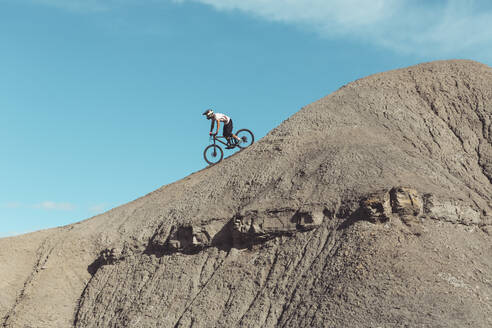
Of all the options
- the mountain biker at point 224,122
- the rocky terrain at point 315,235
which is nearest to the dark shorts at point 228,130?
the mountain biker at point 224,122

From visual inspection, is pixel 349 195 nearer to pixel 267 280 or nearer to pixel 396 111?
pixel 267 280

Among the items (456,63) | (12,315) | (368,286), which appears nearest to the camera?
(368,286)

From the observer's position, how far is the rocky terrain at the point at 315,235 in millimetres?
19688

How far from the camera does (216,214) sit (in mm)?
25172

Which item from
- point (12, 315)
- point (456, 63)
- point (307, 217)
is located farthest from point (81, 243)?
point (456, 63)

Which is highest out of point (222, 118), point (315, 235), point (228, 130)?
point (222, 118)

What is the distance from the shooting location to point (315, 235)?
22.0m

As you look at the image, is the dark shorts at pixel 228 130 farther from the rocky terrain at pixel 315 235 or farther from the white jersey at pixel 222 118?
the rocky terrain at pixel 315 235

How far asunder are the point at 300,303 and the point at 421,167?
738cm

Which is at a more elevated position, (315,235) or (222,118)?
(222,118)

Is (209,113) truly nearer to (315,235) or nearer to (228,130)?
(228,130)

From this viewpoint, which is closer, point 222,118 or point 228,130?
point 222,118

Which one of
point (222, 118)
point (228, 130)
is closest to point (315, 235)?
point (228, 130)

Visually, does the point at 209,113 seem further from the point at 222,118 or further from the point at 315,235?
the point at 315,235
